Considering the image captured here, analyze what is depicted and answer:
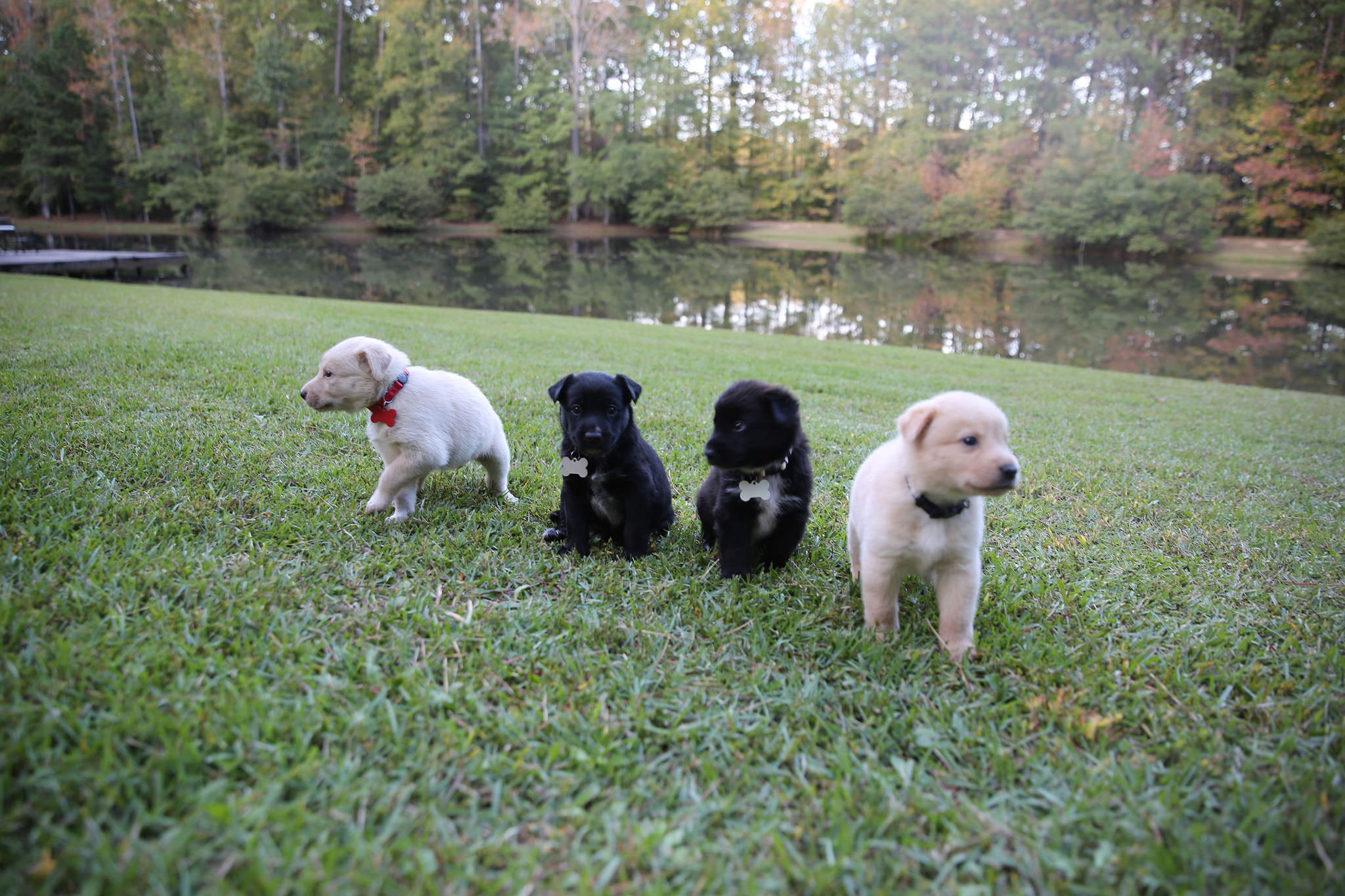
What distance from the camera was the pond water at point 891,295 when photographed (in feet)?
55.4

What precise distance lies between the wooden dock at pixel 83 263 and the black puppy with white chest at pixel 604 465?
1962 cm

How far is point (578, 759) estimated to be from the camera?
74.0 inches

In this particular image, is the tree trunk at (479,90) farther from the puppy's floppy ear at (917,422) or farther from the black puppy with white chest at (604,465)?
the puppy's floppy ear at (917,422)

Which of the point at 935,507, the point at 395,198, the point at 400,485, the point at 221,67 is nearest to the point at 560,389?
the point at 400,485

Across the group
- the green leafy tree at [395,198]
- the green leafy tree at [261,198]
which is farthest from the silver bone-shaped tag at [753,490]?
the green leafy tree at [395,198]

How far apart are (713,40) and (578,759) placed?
189 ft

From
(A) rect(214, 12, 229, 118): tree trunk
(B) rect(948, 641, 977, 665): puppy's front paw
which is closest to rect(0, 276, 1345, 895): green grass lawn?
(B) rect(948, 641, 977, 665): puppy's front paw

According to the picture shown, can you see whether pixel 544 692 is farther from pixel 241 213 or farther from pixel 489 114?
pixel 489 114

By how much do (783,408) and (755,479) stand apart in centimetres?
33

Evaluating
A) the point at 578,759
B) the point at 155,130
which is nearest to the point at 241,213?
the point at 155,130

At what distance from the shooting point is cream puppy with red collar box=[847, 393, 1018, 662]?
222cm

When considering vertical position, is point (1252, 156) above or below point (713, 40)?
below

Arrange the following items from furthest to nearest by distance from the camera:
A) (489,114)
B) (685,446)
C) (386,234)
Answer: (489,114)
(386,234)
(685,446)

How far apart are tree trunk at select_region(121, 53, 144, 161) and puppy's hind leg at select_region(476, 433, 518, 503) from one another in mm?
53376
